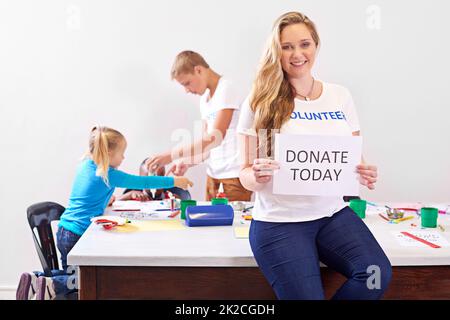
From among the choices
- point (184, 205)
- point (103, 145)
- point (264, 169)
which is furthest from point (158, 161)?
point (264, 169)

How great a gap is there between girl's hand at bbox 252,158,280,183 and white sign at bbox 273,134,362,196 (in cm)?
2

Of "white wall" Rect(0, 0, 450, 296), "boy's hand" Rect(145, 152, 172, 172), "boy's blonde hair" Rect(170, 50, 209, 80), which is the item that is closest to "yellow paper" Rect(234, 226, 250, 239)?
"boy's hand" Rect(145, 152, 172, 172)

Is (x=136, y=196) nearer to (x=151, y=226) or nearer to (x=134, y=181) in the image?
(x=134, y=181)

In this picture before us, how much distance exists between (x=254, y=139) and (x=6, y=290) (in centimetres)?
240

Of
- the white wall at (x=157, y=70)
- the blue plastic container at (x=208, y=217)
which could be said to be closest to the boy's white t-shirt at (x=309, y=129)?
the blue plastic container at (x=208, y=217)

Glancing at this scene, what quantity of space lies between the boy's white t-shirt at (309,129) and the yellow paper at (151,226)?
42 centimetres

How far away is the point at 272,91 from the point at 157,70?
1642mm

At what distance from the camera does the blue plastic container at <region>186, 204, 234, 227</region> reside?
2.05m

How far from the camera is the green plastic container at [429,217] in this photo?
206 cm

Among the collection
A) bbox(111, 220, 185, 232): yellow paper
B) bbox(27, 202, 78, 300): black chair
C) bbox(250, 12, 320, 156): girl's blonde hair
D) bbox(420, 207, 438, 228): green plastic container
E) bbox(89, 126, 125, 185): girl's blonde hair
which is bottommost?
bbox(27, 202, 78, 300): black chair

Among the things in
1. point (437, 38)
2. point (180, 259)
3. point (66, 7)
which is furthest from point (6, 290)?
point (437, 38)

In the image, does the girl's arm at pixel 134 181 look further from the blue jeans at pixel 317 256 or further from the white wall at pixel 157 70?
the blue jeans at pixel 317 256

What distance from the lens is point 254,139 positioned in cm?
183

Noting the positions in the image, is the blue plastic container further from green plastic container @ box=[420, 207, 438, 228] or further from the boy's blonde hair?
the boy's blonde hair
